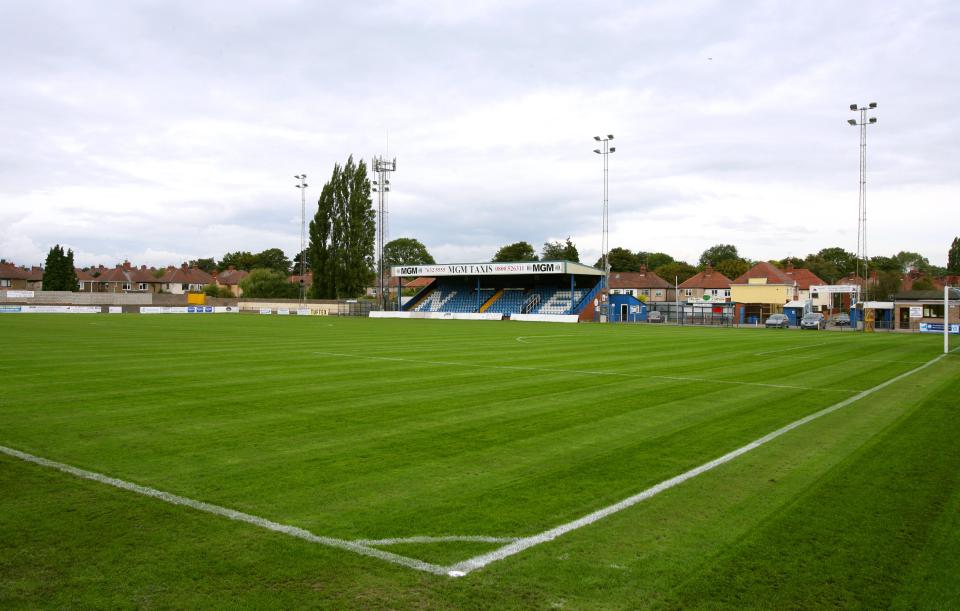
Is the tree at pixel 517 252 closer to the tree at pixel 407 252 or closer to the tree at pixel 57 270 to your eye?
the tree at pixel 407 252

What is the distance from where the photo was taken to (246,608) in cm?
388

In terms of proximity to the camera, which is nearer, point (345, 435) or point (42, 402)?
point (345, 435)

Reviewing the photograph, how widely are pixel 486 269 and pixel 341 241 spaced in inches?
898

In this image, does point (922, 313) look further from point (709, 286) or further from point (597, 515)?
point (597, 515)

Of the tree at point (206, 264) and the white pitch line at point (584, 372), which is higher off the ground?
the tree at point (206, 264)

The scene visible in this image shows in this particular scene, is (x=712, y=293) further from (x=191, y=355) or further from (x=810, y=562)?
(x=810, y=562)

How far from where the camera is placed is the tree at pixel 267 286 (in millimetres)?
89812

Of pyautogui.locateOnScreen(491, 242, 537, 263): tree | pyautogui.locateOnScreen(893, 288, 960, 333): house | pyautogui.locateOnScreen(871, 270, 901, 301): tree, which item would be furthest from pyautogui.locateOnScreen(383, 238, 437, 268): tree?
pyautogui.locateOnScreen(893, 288, 960, 333): house

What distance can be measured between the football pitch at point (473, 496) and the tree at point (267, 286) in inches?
3128

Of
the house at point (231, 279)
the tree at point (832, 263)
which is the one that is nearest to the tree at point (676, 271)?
the tree at point (832, 263)

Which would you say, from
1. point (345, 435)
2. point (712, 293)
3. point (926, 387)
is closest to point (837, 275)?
point (712, 293)

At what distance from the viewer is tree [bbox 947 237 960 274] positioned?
128375 millimetres

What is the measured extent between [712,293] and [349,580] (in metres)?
97.6

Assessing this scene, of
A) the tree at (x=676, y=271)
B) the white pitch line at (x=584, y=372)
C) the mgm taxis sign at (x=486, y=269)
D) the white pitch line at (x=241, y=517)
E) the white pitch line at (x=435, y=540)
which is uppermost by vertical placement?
the tree at (x=676, y=271)
